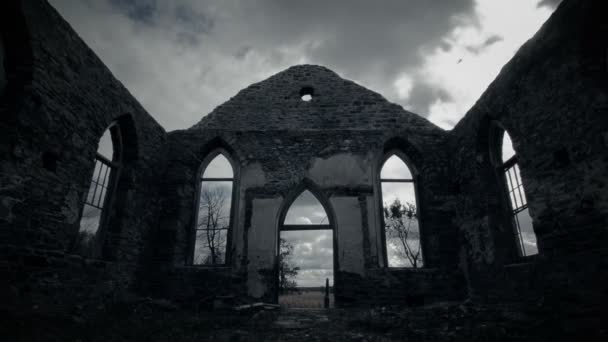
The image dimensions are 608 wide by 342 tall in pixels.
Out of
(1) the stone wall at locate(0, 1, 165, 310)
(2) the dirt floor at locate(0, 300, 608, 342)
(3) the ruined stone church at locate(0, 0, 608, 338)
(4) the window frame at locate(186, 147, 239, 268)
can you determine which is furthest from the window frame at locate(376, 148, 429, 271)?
(1) the stone wall at locate(0, 1, 165, 310)

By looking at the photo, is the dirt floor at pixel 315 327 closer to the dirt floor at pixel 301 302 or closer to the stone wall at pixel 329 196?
the stone wall at pixel 329 196

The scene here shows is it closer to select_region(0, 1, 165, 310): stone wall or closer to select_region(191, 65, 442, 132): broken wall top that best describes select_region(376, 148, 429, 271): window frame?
select_region(191, 65, 442, 132): broken wall top

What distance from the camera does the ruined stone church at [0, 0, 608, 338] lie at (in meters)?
4.39

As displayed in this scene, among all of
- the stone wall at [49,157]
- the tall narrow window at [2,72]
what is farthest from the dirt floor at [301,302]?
the tall narrow window at [2,72]

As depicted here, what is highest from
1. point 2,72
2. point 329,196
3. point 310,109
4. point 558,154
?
point 310,109

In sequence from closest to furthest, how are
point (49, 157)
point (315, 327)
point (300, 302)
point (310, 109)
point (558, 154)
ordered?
point (315, 327)
point (558, 154)
point (49, 157)
point (310, 109)
point (300, 302)

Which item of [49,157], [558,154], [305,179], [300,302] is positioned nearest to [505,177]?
[558,154]

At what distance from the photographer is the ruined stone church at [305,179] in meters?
4.39

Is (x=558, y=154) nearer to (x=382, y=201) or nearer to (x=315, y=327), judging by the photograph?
(x=382, y=201)

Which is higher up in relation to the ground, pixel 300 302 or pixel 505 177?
pixel 505 177

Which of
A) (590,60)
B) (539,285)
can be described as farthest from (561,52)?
(539,285)

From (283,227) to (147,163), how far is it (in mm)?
3463

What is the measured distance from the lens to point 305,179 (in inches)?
305

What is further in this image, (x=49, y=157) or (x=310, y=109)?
(x=310, y=109)
